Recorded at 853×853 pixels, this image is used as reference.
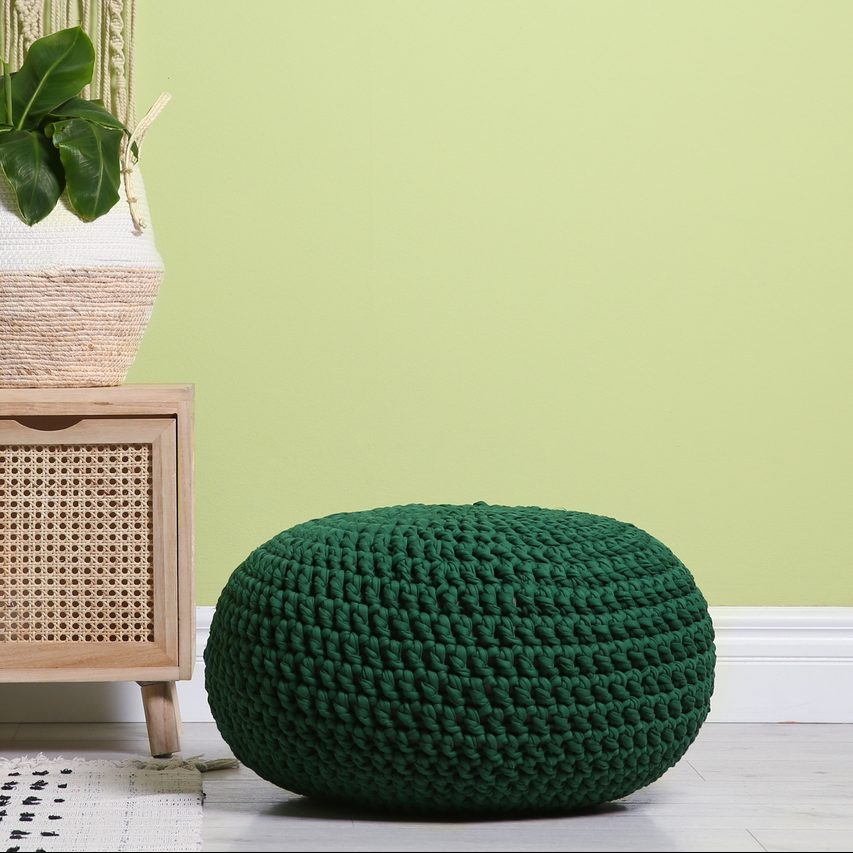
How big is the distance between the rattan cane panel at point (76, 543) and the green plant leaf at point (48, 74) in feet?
1.40

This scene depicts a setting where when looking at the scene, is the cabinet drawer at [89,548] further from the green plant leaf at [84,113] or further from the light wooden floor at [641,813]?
the green plant leaf at [84,113]

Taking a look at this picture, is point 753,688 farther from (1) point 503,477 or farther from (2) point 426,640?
(2) point 426,640

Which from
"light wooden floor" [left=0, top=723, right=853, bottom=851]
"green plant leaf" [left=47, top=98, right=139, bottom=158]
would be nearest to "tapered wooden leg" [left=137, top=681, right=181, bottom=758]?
"light wooden floor" [left=0, top=723, right=853, bottom=851]

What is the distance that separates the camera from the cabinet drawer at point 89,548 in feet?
5.06

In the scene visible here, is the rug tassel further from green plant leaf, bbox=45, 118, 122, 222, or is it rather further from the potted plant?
green plant leaf, bbox=45, 118, 122, 222

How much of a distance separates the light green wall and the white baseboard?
0.04 m

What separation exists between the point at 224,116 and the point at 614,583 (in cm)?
99

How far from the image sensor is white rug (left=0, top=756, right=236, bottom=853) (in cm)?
121

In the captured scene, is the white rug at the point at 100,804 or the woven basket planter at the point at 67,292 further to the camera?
the woven basket planter at the point at 67,292

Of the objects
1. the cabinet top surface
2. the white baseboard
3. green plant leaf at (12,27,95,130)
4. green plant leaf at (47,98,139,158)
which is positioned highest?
green plant leaf at (12,27,95,130)

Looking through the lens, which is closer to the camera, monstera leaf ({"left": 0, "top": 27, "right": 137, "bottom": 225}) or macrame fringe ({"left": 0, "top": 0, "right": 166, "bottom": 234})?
monstera leaf ({"left": 0, "top": 27, "right": 137, "bottom": 225})

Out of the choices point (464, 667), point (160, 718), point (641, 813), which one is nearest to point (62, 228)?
point (160, 718)

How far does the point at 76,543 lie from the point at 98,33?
751 millimetres

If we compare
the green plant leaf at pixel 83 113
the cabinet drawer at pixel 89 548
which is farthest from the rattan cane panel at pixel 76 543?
the green plant leaf at pixel 83 113
